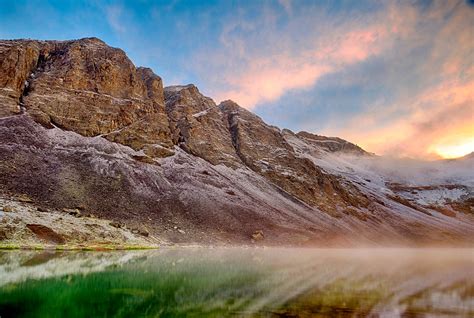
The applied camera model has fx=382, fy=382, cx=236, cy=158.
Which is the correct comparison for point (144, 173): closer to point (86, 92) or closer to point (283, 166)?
point (86, 92)

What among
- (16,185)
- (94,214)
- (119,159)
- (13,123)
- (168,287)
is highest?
(13,123)

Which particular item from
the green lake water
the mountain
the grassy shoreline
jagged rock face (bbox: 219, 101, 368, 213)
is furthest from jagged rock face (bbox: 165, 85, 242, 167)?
the green lake water

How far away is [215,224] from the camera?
9400cm

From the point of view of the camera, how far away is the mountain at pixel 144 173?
77500 mm

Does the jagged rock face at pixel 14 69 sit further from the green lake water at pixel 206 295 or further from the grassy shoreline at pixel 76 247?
the green lake water at pixel 206 295

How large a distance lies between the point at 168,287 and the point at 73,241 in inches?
1589

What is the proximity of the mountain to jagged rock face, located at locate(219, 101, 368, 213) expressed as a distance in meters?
0.60

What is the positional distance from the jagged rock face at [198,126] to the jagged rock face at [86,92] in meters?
9.99

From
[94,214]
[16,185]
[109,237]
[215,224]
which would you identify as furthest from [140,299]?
[215,224]

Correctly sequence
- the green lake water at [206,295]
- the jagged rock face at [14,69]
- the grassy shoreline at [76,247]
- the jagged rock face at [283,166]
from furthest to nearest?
the jagged rock face at [283,166] → the jagged rock face at [14,69] → the grassy shoreline at [76,247] → the green lake water at [206,295]

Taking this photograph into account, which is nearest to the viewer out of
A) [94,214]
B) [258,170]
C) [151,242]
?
[151,242]

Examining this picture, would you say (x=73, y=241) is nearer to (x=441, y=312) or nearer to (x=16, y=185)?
(x=16, y=185)

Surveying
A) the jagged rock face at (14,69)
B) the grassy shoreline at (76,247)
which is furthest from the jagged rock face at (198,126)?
the grassy shoreline at (76,247)

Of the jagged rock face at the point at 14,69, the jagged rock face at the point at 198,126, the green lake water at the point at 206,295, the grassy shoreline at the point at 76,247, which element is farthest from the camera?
the jagged rock face at the point at 198,126
